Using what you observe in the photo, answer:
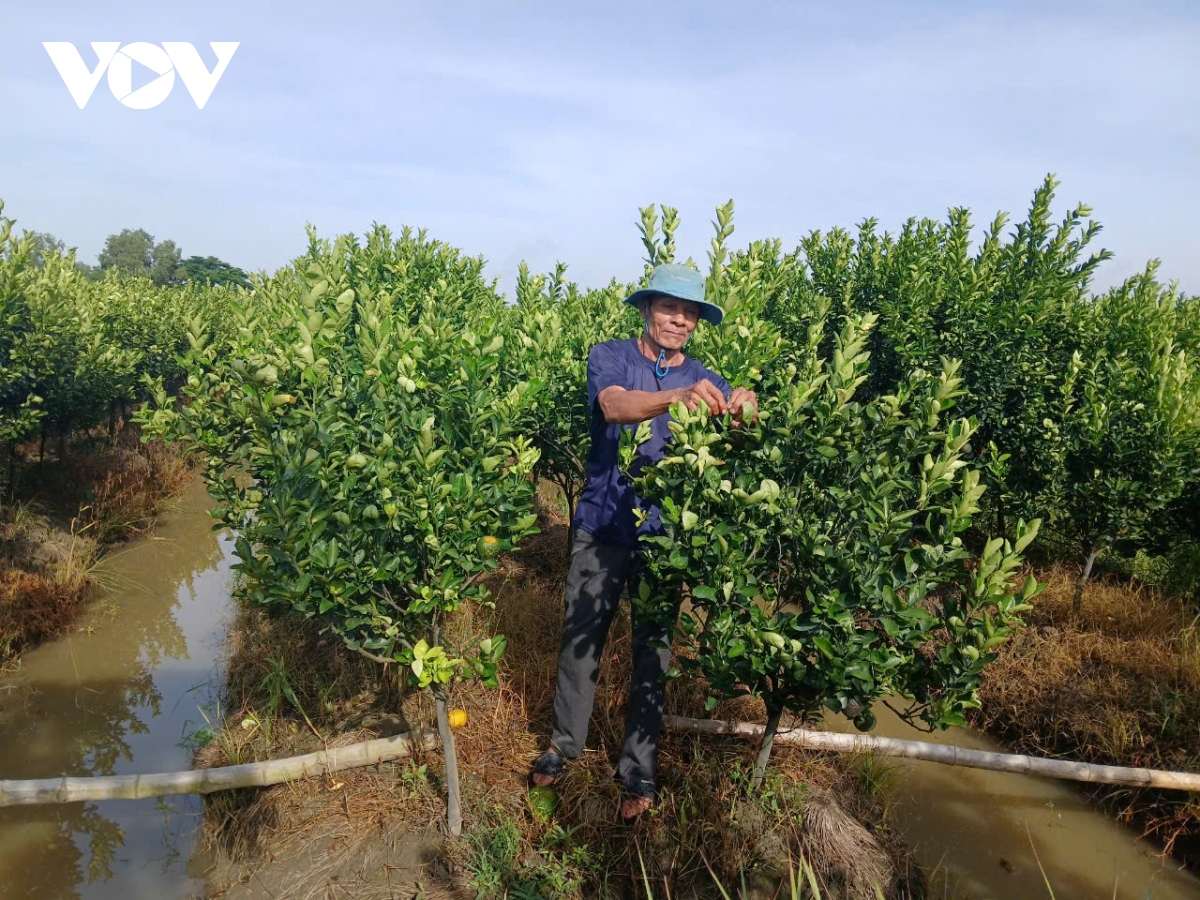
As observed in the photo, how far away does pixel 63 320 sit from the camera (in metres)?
9.67

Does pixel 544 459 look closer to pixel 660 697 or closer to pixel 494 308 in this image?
pixel 494 308

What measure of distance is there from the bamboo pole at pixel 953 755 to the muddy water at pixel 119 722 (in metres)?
3.56

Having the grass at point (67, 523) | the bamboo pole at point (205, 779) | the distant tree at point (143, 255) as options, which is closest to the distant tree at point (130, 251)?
the distant tree at point (143, 255)

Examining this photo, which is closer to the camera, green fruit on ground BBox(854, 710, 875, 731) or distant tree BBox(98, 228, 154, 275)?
green fruit on ground BBox(854, 710, 875, 731)

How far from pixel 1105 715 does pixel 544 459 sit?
5.46 meters

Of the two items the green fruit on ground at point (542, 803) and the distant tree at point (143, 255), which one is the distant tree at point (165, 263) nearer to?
the distant tree at point (143, 255)

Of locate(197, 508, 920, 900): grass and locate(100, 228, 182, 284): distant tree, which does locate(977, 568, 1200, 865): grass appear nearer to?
locate(197, 508, 920, 900): grass

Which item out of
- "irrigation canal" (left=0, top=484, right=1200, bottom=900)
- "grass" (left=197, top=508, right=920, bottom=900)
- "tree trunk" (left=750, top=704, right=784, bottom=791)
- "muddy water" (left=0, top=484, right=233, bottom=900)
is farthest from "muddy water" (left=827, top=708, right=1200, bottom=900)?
"muddy water" (left=0, top=484, right=233, bottom=900)

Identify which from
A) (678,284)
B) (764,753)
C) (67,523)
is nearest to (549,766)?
(764,753)

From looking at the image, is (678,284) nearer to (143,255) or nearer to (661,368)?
(661,368)

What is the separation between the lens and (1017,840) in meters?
5.21

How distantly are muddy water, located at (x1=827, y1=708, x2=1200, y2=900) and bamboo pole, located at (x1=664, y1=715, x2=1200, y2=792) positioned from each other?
0.80 ft

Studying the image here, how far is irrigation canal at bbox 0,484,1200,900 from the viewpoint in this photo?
4.74m

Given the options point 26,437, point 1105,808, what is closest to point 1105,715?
point 1105,808
